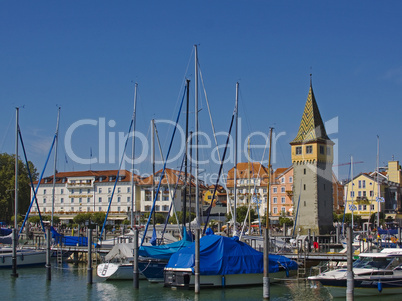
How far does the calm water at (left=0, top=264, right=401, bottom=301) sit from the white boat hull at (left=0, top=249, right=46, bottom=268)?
6426 mm

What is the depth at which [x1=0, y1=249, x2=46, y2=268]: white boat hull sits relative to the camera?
50.9m

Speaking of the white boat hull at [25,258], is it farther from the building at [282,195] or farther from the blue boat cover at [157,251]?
the building at [282,195]

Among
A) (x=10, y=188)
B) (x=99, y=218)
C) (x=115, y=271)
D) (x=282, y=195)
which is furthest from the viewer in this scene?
(x=282, y=195)

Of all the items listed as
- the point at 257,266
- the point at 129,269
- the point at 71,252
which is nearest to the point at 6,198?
the point at 71,252

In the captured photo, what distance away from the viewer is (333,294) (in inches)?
1316

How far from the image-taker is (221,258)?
37.0 metres

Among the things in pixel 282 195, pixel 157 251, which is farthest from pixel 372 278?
pixel 282 195

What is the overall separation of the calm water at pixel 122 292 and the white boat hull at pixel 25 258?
21.1 ft

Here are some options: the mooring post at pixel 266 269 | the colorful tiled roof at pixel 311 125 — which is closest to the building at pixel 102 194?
the colorful tiled roof at pixel 311 125

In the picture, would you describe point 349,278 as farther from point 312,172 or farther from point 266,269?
point 312,172

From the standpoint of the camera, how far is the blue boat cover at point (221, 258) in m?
36.8

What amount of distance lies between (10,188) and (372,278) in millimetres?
97370

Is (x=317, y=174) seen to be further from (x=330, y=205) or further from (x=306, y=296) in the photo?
(x=306, y=296)

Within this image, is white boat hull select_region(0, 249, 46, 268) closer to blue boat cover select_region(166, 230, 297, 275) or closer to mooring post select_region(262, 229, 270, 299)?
blue boat cover select_region(166, 230, 297, 275)
